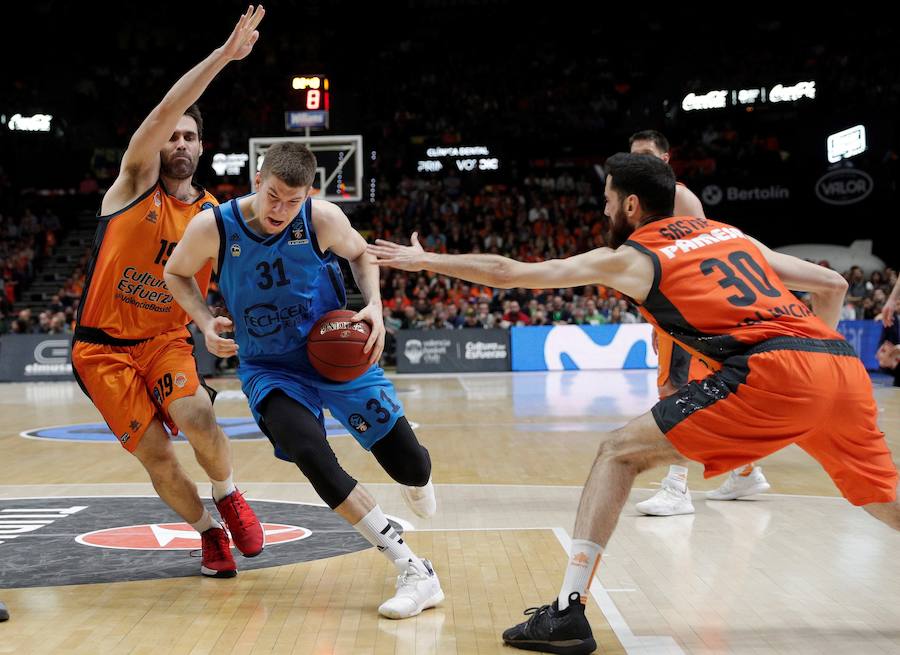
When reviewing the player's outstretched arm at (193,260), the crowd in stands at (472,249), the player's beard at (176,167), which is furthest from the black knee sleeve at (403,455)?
the crowd in stands at (472,249)

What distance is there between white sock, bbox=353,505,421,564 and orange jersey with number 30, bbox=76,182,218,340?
1481mm

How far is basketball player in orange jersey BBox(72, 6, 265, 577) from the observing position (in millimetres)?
4344

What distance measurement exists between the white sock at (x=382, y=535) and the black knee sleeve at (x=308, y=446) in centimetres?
14

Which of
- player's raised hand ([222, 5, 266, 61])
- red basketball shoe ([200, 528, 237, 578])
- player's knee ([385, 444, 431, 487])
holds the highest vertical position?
player's raised hand ([222, 5, 266, 61])

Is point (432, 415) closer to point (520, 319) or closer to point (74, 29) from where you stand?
point (520, 319)

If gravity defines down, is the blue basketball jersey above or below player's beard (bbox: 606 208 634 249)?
below

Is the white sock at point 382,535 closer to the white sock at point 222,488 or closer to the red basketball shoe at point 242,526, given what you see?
the red basketball shoe at point 242,526

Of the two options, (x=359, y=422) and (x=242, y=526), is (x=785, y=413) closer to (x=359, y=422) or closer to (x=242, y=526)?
(x=359, y=422)

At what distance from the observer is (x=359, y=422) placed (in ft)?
13.3

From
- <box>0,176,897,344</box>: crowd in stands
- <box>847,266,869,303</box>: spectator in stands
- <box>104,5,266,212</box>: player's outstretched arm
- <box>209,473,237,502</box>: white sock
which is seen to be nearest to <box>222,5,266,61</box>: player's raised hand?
<box>104,5,266,212</box>: player's outstretched arm

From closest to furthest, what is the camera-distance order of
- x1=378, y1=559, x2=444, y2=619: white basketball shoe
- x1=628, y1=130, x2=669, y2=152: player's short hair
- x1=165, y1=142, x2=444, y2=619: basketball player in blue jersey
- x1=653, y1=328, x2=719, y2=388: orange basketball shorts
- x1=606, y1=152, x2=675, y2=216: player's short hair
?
x1=606, y1=152, x2=675, y2=216: player's short hair < x1=378, y1=559, x2=444, y2=619: white basketball shoe < x1=165, y1=142, x2=444, y2=619: basketball player in blue jersey < x1=653, y1=328, x2=719, y2=388: orange basketball shorts < x1=628, y1=130, x2=669, y2=152: player's short hair

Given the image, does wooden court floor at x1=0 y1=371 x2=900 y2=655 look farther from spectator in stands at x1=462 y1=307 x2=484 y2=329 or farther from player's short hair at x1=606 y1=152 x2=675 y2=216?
spectator in stands at x1=462 y1=307 x2=484 y2=329

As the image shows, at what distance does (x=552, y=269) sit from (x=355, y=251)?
4.06 ft

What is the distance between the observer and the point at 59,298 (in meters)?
20.8
